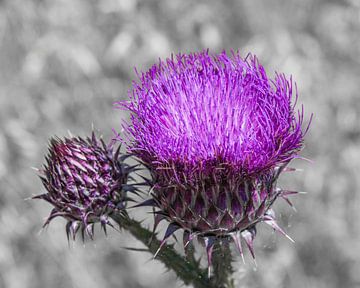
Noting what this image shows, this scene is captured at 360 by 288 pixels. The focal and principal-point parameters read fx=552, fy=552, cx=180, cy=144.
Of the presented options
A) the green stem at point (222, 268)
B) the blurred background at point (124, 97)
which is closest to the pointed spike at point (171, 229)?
the green stem at point (222, 268)

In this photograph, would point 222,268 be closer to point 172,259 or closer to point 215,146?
point 172,259

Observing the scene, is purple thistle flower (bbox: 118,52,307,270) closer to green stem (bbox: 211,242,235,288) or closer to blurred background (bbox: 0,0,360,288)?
green stem (bbox: 211,242,235,288)

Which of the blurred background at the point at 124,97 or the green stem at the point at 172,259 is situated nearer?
the green stem at the point at 172,259

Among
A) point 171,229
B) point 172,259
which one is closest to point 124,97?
point 172,259

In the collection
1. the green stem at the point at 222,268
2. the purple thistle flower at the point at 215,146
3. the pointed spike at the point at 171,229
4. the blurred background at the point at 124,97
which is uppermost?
the blurred background at the point at 124,97

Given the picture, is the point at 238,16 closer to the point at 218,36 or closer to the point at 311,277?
the point at 218,36

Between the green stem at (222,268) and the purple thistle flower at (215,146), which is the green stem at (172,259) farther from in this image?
the purple thistle flower at (215,146)
